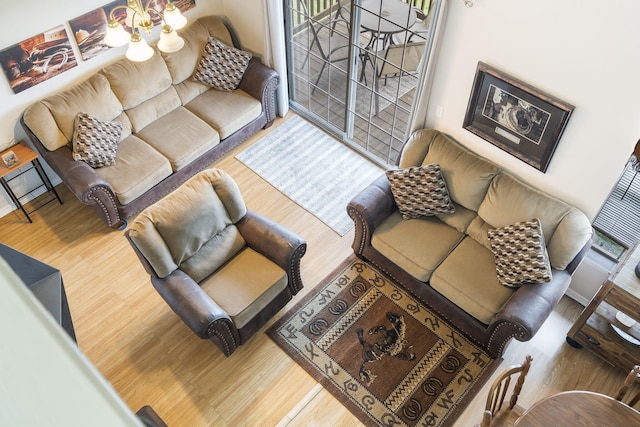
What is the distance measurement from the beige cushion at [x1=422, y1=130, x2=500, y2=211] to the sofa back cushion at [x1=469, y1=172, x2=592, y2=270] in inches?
2.8

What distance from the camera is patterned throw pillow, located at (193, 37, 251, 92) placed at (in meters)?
5.43

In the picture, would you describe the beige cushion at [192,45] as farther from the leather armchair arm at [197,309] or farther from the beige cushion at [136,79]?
the leather armchair arm at [197,309]

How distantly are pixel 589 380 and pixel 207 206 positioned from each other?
3086mm

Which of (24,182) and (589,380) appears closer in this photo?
(589,380)

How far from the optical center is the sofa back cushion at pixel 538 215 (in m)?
3.84


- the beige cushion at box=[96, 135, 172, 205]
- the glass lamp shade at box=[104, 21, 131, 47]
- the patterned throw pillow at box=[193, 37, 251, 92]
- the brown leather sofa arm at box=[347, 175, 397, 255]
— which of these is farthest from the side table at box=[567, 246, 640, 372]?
the patterned throw pillow at box=[193, 37, 251, 92]

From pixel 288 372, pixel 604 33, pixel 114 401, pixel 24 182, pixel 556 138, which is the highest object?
pixel 114 401

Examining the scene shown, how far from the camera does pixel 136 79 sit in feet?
16.6

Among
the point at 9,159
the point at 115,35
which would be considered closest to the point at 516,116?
the point at 115,35

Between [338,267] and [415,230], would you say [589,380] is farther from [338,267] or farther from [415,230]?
[338,267]

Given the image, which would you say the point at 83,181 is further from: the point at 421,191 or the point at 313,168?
the point at 421,191

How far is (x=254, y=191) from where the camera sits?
5238 mm

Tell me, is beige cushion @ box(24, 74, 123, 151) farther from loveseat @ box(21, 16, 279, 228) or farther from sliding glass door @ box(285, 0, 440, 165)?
sliding glass door @ box(285, 0, 440, 165)

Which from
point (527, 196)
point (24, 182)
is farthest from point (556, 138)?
point (24, 182)
